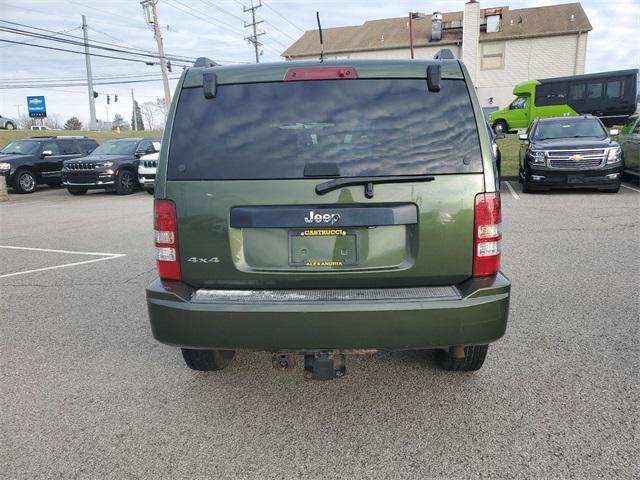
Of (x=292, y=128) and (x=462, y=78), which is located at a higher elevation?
(x=462, y=78)

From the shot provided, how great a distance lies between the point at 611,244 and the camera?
7.64m

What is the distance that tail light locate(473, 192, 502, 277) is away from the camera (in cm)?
289

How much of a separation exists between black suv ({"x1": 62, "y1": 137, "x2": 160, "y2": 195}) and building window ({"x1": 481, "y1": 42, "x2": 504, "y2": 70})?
107 ft

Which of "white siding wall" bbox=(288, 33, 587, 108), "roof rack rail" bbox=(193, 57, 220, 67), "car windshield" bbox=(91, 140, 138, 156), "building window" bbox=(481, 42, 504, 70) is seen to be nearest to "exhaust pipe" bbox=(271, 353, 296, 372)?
"roof rack rail" bbox=(193, 57, 220, 67)

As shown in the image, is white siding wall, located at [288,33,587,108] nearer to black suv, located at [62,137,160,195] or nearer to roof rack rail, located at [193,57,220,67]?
black suv, located at [62,137,160,195]

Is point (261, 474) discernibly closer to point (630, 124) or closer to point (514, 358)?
point (514, 358)

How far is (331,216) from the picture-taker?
111 inches

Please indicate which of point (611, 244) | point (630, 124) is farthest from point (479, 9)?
point (611, 244)

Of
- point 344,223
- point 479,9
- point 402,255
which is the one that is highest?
point 479,9

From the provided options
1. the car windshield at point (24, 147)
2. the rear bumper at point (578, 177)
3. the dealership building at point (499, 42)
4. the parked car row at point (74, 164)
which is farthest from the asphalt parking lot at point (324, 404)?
the dealership building at point (499, 42)

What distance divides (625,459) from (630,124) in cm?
1511

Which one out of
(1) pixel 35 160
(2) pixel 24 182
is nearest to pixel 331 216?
(2) pixel 24 182

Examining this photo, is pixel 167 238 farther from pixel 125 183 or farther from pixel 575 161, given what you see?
pixel 125 183

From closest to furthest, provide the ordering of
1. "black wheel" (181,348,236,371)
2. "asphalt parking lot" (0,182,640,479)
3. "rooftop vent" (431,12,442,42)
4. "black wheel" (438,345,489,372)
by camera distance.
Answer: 1. "asphalt parking lot" (0,182,640,479)
2. "black wheel" (438,345,489,372)
3. "black wheel" (181,348,236,371)
4. "rooftop vent" (431,12,442,42)
